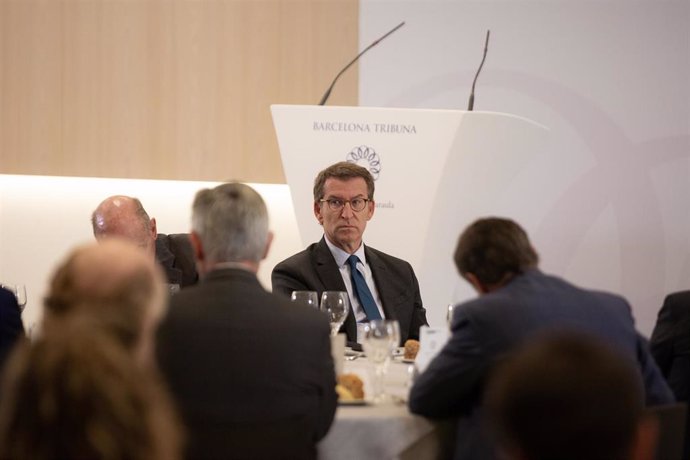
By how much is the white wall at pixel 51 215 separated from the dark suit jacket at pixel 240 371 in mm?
3997

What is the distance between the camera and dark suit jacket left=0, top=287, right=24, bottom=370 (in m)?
2.57

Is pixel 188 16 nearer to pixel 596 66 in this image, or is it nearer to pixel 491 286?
pixel 596 66

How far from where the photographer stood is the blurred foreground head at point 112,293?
4.67ft

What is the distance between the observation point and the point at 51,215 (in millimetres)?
6137

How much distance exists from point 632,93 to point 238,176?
269 centimetres

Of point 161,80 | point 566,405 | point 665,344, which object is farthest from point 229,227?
point 161,80

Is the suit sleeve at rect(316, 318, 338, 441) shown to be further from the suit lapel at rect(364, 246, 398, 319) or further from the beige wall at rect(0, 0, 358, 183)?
the beige wall at rect(0, 0, 358, 183)

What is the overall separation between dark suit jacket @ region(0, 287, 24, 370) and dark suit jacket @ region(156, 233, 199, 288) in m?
1.97

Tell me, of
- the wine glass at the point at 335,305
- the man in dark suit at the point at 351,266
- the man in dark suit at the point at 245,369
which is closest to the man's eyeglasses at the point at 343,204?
the man in dark suit at the point at 351,266

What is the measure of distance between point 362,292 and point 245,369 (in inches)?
74.6

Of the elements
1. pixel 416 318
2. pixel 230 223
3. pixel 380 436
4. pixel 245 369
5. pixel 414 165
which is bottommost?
pixel 380 436

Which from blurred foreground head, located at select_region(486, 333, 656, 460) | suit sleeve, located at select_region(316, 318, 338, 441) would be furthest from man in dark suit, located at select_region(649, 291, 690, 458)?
blurred foreground head, located at select_region(486, 333, 656, 460)

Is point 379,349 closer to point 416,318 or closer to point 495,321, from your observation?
point 495,321

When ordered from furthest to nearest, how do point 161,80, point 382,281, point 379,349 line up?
point 161,80 → point 382,281 → point 379,349
